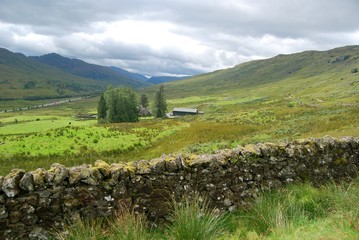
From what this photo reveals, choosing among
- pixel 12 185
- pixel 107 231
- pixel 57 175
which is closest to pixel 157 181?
pixel 107 231

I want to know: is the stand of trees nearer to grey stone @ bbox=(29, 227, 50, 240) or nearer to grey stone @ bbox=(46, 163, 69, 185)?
grey stone @ bbox=(46, 163, 69, 185)

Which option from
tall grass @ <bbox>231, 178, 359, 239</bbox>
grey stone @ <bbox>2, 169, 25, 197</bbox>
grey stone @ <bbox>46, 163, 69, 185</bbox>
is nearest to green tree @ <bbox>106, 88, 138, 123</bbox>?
tall grass @ <bbox>231, 178, 359, 239</bbox>

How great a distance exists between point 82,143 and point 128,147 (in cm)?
525

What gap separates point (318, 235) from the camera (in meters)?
5.58

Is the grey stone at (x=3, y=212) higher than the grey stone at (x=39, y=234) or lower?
higher

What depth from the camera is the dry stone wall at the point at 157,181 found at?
638cm

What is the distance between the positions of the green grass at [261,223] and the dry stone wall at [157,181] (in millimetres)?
428

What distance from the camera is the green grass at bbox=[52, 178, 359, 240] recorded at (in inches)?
226

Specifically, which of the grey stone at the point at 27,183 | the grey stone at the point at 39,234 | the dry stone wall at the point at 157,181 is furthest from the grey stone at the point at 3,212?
the grey stone at the point at 39,234

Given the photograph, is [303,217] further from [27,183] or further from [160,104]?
[160,104]

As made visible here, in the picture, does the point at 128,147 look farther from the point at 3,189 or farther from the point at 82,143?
the point at 3,189

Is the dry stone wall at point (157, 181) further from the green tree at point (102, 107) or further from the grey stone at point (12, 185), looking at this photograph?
the green tree at point (102, 107)

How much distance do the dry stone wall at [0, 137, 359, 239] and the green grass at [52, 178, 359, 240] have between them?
43 centimetres

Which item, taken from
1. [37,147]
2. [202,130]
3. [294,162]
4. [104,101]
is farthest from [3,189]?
[104,101]
